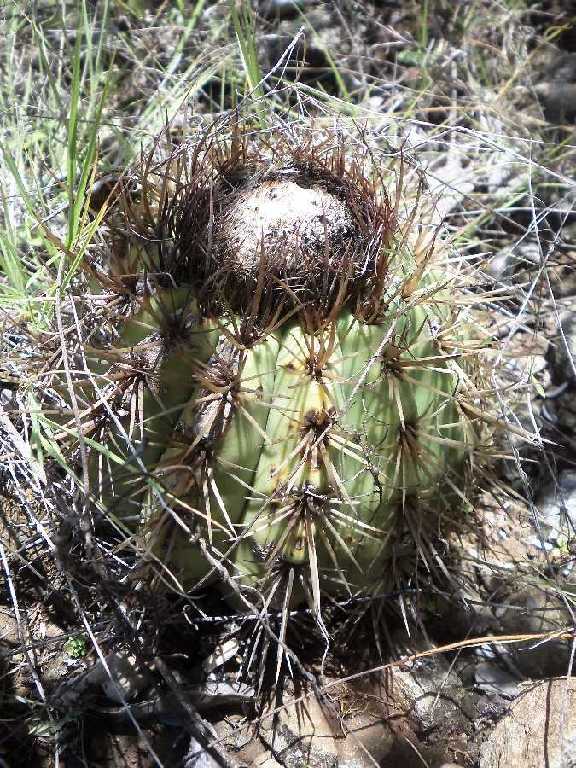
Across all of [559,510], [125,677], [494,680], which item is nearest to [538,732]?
[494,680]

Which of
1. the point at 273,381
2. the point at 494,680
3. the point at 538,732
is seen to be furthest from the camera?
the point at 494,680

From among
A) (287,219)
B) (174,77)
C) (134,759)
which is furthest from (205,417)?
(174,77)

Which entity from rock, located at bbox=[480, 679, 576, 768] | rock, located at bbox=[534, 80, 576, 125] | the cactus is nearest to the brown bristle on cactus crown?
the cactus

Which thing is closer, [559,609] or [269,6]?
[559,609]

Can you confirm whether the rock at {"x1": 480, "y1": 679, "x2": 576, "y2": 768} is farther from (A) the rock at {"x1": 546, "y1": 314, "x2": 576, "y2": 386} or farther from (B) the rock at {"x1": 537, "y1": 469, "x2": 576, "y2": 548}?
(A) the rock at {"x1": 546, "y1": 314, "x2": 576, "y2": 386}

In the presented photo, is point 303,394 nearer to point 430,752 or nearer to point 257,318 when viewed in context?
point 257,318

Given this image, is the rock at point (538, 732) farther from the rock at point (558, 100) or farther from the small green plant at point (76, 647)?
the rock at point (558, 100)

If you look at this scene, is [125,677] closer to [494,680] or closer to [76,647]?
[76,647]

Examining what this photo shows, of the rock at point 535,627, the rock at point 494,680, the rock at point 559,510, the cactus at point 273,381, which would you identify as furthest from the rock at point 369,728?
the rock at point 559,510
